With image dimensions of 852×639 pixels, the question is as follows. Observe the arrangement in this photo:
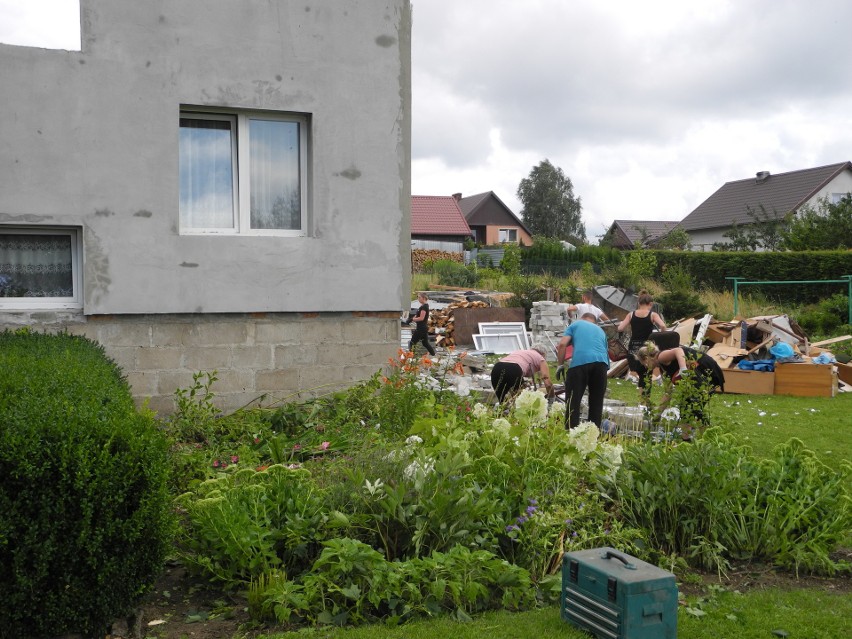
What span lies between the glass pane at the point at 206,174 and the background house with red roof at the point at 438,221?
4834cm

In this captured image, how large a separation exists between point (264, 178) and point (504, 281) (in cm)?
2099

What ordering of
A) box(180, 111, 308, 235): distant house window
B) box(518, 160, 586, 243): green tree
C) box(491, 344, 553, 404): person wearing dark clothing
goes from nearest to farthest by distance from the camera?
1. box(180, 111, 308, 235): distant house window
2. box(491, 344, 553, 404): person wearing dark clothing
3. box(518, 160, 586, 243): green tree

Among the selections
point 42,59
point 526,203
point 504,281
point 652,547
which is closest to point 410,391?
point 652,547

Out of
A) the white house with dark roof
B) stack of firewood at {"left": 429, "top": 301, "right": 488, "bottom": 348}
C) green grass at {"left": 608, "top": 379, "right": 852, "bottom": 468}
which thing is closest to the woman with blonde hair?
green grass at {"left": 608, "top": 379, "right": 852, "bottom": 468}

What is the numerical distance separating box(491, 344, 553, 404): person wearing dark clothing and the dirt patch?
426cm

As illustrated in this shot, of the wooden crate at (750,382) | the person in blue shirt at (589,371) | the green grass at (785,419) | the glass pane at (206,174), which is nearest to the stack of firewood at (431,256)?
the green grass at (785,419)

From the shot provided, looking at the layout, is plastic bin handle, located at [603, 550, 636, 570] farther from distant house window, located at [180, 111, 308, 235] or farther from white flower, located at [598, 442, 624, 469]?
distant house window, located at [180, 111, 308, 235]

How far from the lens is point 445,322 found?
21.8 m

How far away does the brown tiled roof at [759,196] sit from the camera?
163 feet

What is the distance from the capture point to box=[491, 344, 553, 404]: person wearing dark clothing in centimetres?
938

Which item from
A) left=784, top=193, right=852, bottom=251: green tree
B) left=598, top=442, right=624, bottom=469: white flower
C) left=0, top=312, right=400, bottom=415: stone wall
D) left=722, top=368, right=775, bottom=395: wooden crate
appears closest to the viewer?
left=598, top=442, right=624, bottom=469: white flower

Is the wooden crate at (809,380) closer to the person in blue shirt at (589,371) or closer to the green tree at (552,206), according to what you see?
Answer: the person in blue shirt at (589,371)

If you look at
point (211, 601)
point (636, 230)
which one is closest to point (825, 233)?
point (636, 230)

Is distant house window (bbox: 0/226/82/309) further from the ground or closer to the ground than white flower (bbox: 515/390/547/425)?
further from the ground
